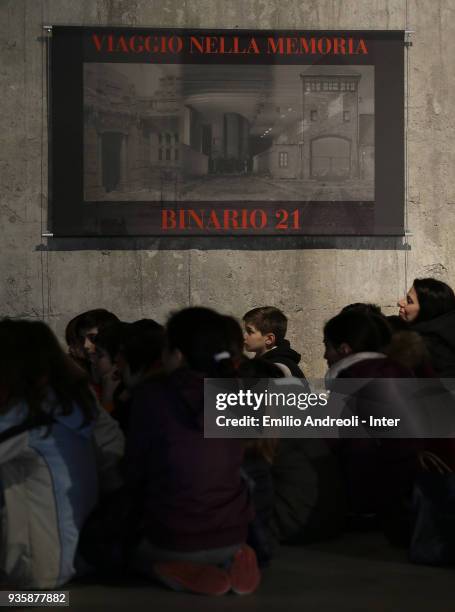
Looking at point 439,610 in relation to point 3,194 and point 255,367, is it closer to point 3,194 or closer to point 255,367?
point 255,367

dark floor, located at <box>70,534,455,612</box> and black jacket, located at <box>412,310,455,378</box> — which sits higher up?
black jacket, located at <box>412,310,455,378</box>

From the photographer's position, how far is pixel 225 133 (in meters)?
8.95

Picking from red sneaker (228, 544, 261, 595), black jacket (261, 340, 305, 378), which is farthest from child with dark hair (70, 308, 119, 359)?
red sneaker (228, 544, 261, 595)

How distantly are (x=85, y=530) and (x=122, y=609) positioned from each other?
0.35 meters

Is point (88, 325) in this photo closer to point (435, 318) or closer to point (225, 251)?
point (435, 318)

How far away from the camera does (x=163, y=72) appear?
8938 mm

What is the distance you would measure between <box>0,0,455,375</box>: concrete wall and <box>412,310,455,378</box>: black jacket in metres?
3.28

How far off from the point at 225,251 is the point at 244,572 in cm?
520

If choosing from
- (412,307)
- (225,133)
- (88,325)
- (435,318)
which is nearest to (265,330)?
(88,325)

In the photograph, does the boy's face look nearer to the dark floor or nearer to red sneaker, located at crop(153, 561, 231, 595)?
the dark floor

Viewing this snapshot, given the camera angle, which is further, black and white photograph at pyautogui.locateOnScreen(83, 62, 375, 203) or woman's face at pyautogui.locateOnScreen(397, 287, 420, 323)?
black and white photograph at pyautogui.locateOnScreen(83, 62, 375, 203)

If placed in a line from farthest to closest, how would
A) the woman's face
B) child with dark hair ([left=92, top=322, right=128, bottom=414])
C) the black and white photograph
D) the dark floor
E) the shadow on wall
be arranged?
the shadow on wall
the black and white photograph
the woman's face
child with dark hair ([left=92, top=322, right=128, bottom=414])
the dark floor

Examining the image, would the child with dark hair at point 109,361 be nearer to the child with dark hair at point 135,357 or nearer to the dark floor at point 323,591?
the child with dark hair at point 135,357

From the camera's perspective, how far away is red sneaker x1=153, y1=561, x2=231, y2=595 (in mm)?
4020
